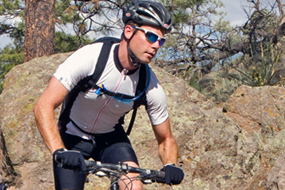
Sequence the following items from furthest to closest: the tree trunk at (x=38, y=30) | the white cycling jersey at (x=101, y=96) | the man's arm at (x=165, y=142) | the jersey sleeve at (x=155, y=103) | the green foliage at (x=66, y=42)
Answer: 1. the green foliage at (x=66, y=42)
2. the tree trunk at (x=38, y=30)
3. the man's arm at (x=165, y=142)
4. the jersey sleeve at (x=155, y=103)
5. the white cycling jersey at (x=101, y=96)

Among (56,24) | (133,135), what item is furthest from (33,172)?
(56,24)

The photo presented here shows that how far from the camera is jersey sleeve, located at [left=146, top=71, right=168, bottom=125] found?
9.77 feet

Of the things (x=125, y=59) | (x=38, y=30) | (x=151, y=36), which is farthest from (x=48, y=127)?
(x=38, y=30)

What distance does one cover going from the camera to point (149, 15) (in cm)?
284

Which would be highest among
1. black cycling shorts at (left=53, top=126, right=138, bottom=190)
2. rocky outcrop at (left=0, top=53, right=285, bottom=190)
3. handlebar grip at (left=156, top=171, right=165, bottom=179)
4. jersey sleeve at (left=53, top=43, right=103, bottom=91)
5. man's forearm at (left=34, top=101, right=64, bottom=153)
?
jersey sleeve at (left=53, top=43, right=103, bottom=91)

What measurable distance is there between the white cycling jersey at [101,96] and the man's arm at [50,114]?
0.25 ft

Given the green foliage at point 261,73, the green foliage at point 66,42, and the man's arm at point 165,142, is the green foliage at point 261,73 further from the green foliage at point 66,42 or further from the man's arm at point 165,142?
the green foliage at point 66,42

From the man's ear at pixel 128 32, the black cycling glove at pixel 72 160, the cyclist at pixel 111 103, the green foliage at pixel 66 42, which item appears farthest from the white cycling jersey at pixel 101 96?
the green foliage at pixel 66 42

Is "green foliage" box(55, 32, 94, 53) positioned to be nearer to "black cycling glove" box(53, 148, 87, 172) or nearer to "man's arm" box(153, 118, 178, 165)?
"man's arm" box(153, 118, 178, 165)

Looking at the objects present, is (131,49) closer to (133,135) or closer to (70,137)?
(70,137)

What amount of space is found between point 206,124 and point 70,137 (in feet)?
9.74

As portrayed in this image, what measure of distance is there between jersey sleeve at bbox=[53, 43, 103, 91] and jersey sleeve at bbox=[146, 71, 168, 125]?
580 mm

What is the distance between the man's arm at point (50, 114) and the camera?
2.44 metres

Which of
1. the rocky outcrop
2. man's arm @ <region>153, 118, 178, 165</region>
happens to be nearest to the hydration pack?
man's arm @ <region>153, 118, 178, 165</region>
